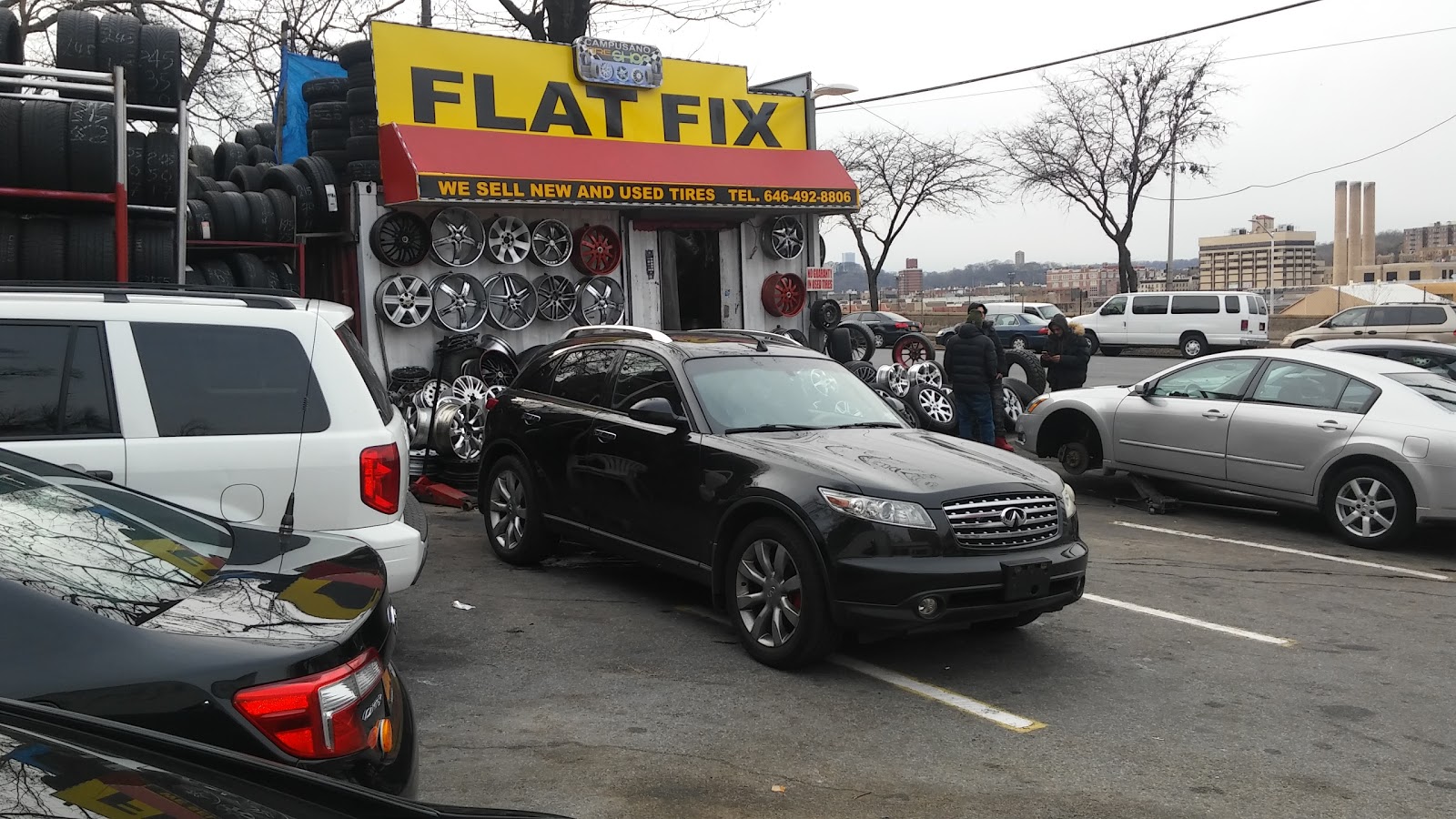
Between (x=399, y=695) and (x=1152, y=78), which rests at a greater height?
(x=1152, y=78)

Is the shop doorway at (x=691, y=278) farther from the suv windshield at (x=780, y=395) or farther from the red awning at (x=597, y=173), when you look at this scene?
the suv windshield at (x=780, y=395)

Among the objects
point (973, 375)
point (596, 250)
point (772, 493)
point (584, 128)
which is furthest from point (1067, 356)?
point (772, 493)

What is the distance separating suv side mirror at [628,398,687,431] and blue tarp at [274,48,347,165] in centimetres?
1150

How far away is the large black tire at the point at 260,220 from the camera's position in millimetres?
12297

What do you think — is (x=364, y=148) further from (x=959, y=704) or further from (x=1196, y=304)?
(x=1196, y=304)

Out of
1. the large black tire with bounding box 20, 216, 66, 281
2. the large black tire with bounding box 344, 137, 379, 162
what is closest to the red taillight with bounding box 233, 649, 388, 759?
the large black tire with bounding box 20, 216, 66, 281

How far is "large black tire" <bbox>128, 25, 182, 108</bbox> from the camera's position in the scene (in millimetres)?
8859

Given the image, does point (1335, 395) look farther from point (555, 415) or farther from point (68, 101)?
point (68, 101)

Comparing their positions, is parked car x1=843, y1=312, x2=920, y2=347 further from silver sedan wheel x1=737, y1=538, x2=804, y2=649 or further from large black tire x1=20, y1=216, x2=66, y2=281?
silver sedan wheel x1=737, y1=538, x2=804, y2=649

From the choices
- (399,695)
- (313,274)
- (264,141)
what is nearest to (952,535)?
(399,695)

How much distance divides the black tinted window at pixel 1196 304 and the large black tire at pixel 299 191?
2445 cm

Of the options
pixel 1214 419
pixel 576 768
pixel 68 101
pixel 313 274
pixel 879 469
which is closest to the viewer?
pixel 576 768

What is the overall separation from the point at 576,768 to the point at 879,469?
2111 mm

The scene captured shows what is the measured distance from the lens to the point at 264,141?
17500 millimetres
